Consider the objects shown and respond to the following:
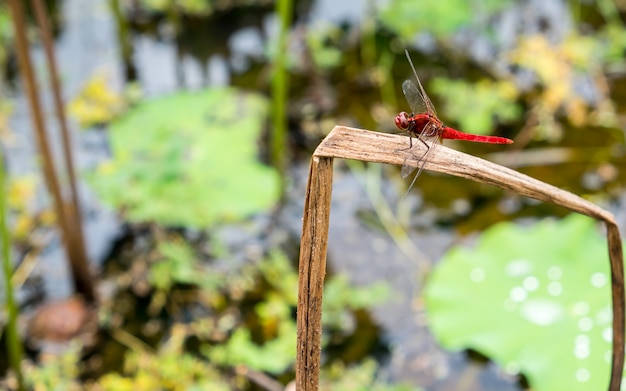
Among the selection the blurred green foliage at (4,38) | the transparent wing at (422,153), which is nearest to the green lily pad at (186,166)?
the blurred green foliage at (4,38)

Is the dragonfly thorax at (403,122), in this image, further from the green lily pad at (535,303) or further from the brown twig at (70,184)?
the brown twig at (70,184)

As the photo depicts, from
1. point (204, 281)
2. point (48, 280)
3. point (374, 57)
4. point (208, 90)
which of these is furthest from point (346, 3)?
point (48, 280)

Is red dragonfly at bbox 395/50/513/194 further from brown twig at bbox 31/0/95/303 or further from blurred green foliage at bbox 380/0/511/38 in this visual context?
blurred green foliage at bbox 380/0/511/38

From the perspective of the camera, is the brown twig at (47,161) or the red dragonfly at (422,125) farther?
the brown twig at (47,161)

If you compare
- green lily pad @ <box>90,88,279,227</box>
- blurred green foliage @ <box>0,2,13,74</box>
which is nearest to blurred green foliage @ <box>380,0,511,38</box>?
green lily pad @ <box>90,88,279,227</box>

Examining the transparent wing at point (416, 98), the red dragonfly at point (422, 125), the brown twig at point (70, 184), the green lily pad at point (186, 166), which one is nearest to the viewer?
the red dragonfly at point (422, 125)

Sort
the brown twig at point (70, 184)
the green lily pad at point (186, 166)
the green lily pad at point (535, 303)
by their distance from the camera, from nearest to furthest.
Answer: the green lily pad at point (535, 303) < the brown twig at point (70, 184) < the green lily pad at point (186, 166)
